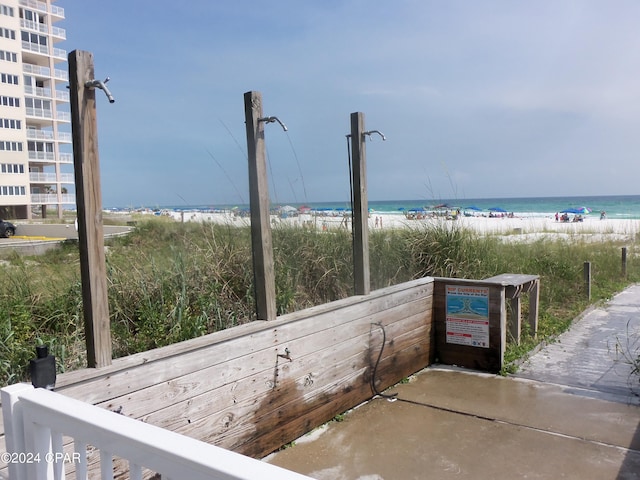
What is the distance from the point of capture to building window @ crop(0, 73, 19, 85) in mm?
50000

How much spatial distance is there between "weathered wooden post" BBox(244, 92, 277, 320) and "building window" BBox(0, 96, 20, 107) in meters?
56.7

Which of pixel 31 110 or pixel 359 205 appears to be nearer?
pixel 359 205

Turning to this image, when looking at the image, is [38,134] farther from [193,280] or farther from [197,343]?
[197,343]

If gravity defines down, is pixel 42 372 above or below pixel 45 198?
below

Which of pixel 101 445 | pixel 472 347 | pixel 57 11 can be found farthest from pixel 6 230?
pixel 57 11

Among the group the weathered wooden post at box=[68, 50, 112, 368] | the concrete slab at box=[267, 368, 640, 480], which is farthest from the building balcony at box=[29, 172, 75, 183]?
the weathered wooden post at box=[68, 50, 112, 368]

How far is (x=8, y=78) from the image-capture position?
50656mm

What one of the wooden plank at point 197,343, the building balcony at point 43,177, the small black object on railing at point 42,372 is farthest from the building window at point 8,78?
the small black object on railing at point 42,372

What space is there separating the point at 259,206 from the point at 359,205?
127cm

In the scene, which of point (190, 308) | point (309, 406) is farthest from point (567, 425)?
point (190, 308)

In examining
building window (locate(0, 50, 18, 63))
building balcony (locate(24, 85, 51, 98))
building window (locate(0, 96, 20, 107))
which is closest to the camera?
building window (locate(0, 96, 20, 107))

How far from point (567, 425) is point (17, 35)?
63.7m

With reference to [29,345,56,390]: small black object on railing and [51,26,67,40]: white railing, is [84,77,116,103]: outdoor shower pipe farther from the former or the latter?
[51,26,67,40]: white railing

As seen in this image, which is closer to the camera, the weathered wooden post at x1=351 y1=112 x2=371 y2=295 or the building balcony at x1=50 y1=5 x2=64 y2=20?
the weathered wooden post at x1=351 y1=112 x2=371 y2=295
